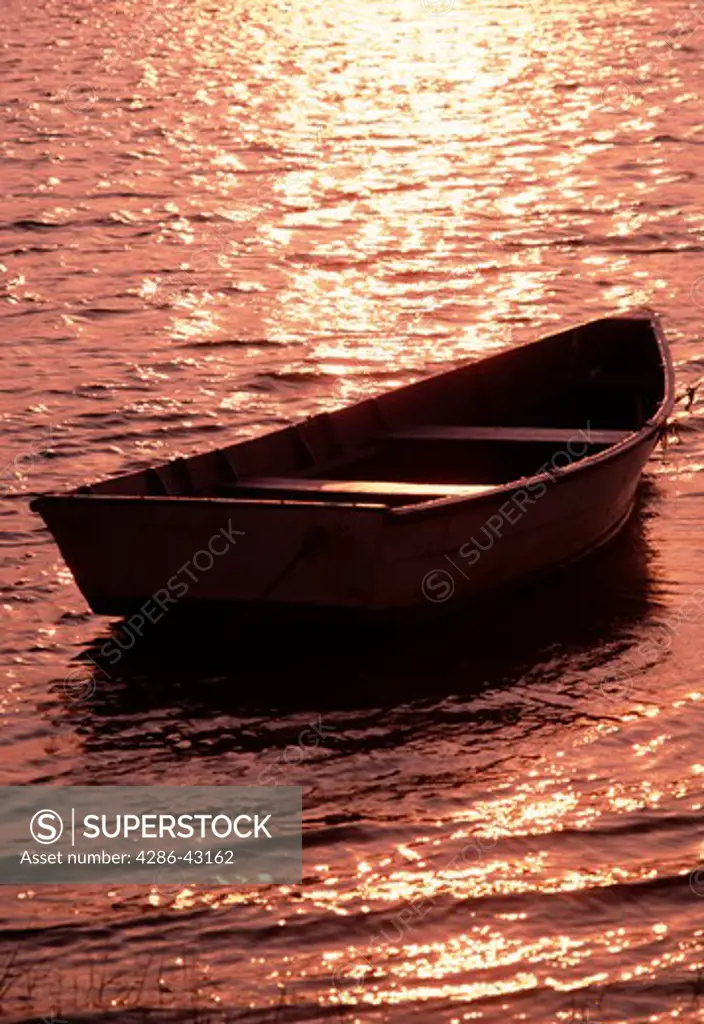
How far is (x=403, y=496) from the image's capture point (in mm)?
15062

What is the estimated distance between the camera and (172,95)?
129 ft

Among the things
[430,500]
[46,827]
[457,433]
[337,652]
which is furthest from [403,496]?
[46,827]

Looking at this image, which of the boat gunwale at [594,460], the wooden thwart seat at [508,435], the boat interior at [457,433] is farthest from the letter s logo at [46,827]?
the wooden thwart seat at [508,435]

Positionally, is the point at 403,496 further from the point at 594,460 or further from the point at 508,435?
the point at 508,435

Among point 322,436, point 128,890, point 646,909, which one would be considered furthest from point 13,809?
point 322,436

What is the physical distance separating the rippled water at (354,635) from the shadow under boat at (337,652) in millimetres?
36

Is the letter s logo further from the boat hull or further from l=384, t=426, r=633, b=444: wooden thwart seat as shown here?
l=384, t=426, r=633, b=444: wooden thwart seat

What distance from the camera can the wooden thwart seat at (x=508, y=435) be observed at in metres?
16.6

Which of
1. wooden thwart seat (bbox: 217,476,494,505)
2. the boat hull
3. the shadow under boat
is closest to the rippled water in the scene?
the shadow under boat

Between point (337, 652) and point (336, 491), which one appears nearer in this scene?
point (337, 652)

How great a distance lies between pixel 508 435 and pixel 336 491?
2.29 meters

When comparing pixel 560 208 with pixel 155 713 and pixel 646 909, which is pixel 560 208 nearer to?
pixel 155 713

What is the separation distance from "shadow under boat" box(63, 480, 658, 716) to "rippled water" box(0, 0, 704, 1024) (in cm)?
4

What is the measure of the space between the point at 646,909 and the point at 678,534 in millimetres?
6369
